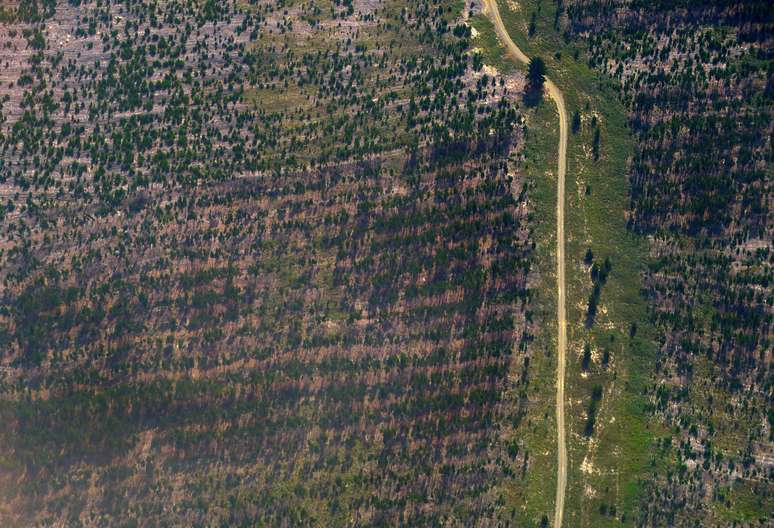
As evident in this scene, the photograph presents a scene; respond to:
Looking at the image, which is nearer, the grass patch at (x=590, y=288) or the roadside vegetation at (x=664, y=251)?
the roadside vegetation at (x=664, y=251)

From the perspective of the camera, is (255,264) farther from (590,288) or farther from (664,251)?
(664,251)

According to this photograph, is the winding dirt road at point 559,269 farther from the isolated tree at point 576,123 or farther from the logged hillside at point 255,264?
the logged hillside at point 255,264

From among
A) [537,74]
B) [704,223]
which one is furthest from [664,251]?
[537,74]

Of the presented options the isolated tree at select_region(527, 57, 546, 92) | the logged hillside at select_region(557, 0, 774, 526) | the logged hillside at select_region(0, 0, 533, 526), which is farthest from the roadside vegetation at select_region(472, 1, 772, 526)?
the logged hillside at select_region(0, 0, 533, 526)

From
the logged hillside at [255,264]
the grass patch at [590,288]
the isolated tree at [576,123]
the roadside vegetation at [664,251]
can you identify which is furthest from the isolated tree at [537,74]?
the isolated tree at [576,123]

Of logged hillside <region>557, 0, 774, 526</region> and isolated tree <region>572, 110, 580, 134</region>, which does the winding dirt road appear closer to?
isolated tree <region>572, 110, 580, 134</region>
